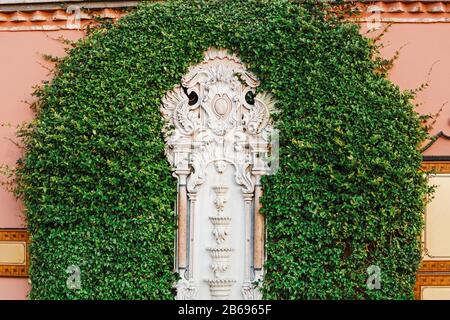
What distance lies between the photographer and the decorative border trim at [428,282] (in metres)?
6.05

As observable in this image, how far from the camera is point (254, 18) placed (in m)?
6.13

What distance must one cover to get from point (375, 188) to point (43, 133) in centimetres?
227

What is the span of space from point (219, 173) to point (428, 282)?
5.25 feet

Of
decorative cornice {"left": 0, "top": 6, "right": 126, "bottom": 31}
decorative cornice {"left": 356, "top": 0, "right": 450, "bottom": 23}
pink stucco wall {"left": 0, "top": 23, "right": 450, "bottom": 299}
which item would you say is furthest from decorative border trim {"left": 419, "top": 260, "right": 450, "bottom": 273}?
decorative cornice {"left": 0, "top": 6, "right": 126, "bottom": 31}

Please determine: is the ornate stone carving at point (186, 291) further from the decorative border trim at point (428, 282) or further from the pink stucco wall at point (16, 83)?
the decorative border trim at point (428, 282)

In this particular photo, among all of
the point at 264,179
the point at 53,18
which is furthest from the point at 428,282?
the point at 53,18

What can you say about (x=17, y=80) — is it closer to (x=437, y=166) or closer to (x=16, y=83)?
(x=16, y=83)

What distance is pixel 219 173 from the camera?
618 cm

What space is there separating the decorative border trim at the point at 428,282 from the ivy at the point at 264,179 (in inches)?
4.4

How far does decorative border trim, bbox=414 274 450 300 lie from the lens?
19.9ft

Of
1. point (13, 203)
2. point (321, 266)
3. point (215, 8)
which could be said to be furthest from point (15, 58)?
point (321, 266)

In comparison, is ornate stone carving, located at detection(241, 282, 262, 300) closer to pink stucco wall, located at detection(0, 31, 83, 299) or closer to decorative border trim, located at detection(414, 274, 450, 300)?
decorative border trim, located at detection(414, 274, 450, 300)

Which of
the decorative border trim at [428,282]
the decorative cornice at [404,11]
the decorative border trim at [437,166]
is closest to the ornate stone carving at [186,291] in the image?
the decorative border trim at [428,282]
